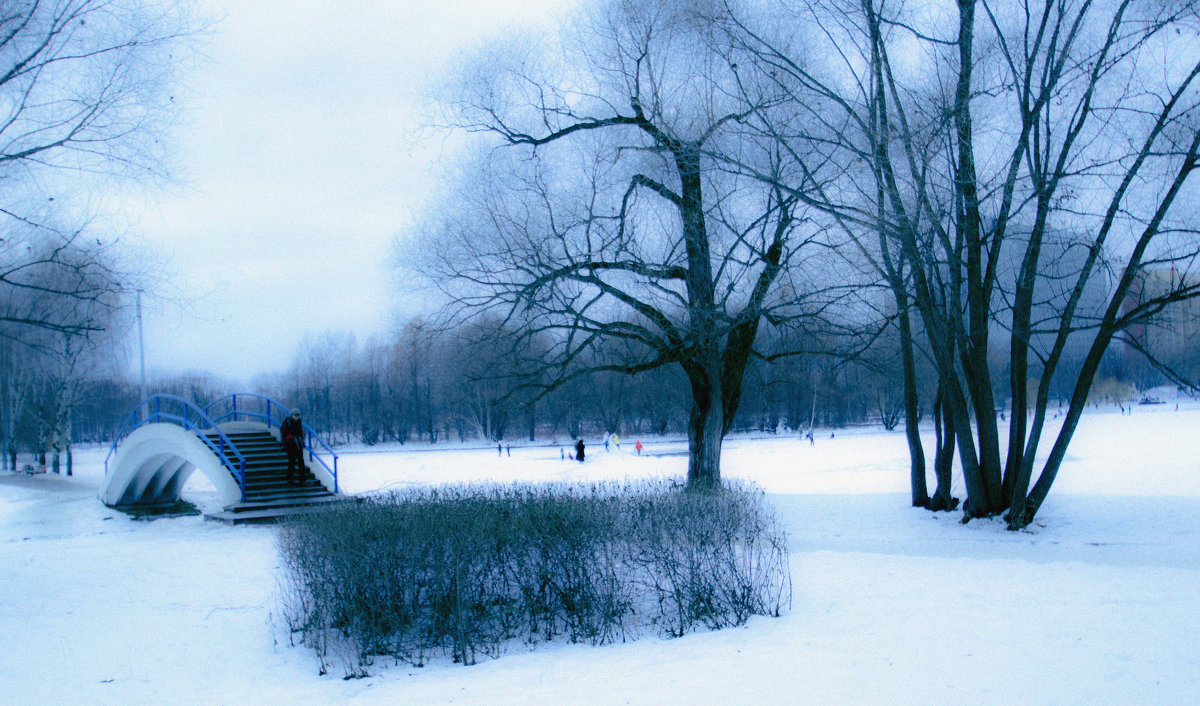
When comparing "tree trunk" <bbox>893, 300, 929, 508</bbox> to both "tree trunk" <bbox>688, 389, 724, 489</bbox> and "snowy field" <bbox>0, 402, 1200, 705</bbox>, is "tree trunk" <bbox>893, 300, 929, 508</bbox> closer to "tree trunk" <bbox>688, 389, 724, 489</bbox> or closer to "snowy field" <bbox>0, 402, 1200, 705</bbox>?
"snowy field" <bbox>0, 402, 1200, 705</bbox>

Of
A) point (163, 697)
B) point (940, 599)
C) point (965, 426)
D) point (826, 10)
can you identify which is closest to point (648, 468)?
point (965, 426)

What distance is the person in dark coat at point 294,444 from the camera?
64.6 ft

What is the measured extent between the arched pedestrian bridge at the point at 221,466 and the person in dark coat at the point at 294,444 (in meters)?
0.19

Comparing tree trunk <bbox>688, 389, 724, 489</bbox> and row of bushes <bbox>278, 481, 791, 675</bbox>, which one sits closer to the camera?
row of bushes <bbox>278, 481, 791, 675</bbox>

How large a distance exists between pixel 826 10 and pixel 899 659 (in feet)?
34.8

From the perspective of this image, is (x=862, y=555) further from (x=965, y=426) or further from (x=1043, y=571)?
(x=965, y=426)

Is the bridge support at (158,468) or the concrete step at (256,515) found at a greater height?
the bridge support at (158,468)

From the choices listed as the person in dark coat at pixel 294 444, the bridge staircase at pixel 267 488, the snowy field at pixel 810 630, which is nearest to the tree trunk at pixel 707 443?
the snowy field at pixel 810 630

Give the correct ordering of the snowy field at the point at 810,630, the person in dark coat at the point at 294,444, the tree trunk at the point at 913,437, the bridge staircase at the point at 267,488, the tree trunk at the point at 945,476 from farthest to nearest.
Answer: the person in dark coat at the point at 294,444 → the bridge staircase at the point at 267,488 → the tree trunk at the point at 913,437 → the tree trunk at the point at 945,476 → the snowy field at the point at 810,630

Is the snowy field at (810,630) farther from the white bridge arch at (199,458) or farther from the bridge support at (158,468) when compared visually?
the bridge support at (158,468)

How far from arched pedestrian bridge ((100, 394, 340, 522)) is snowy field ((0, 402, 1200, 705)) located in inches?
91.8

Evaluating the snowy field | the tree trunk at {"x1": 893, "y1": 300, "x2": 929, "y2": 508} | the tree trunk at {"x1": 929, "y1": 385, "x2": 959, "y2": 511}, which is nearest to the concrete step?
the snowy field

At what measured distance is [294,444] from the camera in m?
19.8

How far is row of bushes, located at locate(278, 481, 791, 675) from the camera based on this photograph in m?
7.58
